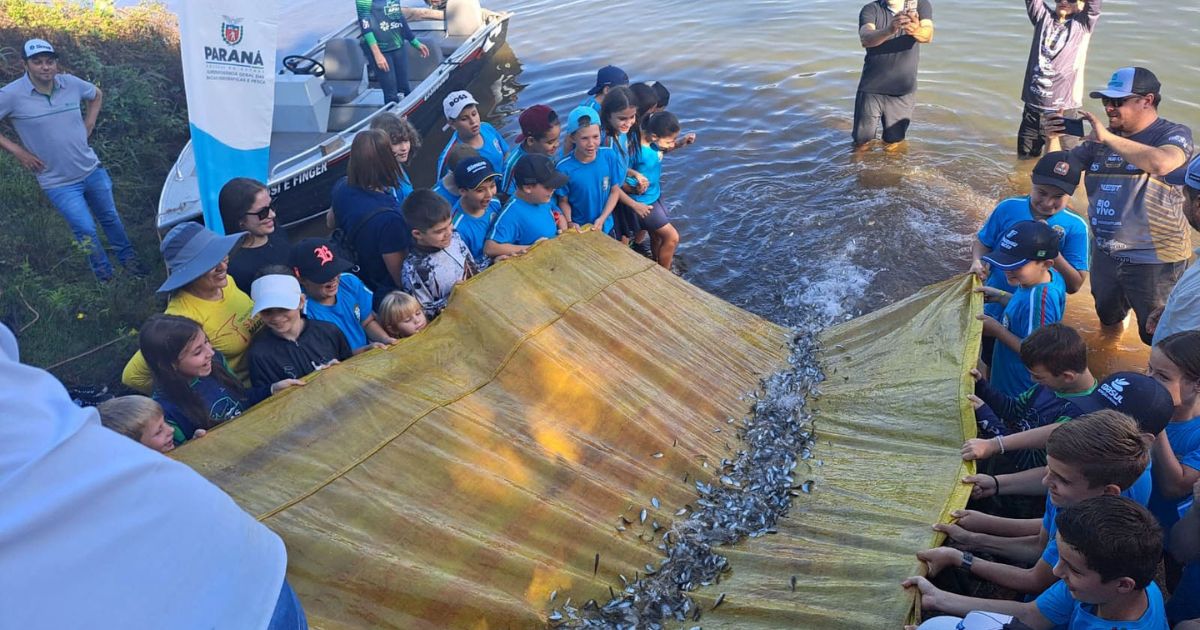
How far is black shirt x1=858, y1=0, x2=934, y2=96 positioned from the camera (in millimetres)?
10227

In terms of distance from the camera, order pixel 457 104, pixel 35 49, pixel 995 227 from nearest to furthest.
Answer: pixel 995 227
pixel 35 49
pixel 457 104

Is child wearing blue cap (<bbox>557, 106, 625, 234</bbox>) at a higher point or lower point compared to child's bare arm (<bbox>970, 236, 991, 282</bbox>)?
higher

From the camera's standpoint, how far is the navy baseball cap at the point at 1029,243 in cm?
546

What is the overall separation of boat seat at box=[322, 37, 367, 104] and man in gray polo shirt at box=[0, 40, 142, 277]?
16.6ft

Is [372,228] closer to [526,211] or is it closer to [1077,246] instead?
[526,211]

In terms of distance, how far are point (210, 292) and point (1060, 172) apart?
5.91 meters

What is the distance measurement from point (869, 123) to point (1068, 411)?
25.4 feet

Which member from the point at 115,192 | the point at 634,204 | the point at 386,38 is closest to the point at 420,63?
the point at 386,38

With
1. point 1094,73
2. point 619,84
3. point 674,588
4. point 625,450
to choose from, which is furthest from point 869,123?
point 674,588

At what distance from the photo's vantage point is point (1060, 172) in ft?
19.3

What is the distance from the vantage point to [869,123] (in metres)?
11.6

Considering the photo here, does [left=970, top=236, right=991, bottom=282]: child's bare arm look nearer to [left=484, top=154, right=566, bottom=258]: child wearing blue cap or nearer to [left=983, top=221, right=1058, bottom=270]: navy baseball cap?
[left=983, top=221, right=1058, bottom=270]: navy baseball cap

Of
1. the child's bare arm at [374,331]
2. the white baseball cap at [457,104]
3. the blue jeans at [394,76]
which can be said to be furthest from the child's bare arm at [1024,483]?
the blue jeans at [394,76]

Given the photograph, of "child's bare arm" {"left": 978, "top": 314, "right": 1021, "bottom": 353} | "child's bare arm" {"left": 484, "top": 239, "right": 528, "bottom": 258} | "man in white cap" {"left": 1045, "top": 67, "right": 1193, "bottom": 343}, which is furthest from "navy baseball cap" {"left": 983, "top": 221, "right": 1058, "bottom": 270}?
"child's bare arm" {"left": 484, "top": 239, "right": 528, "bottom": 258}
